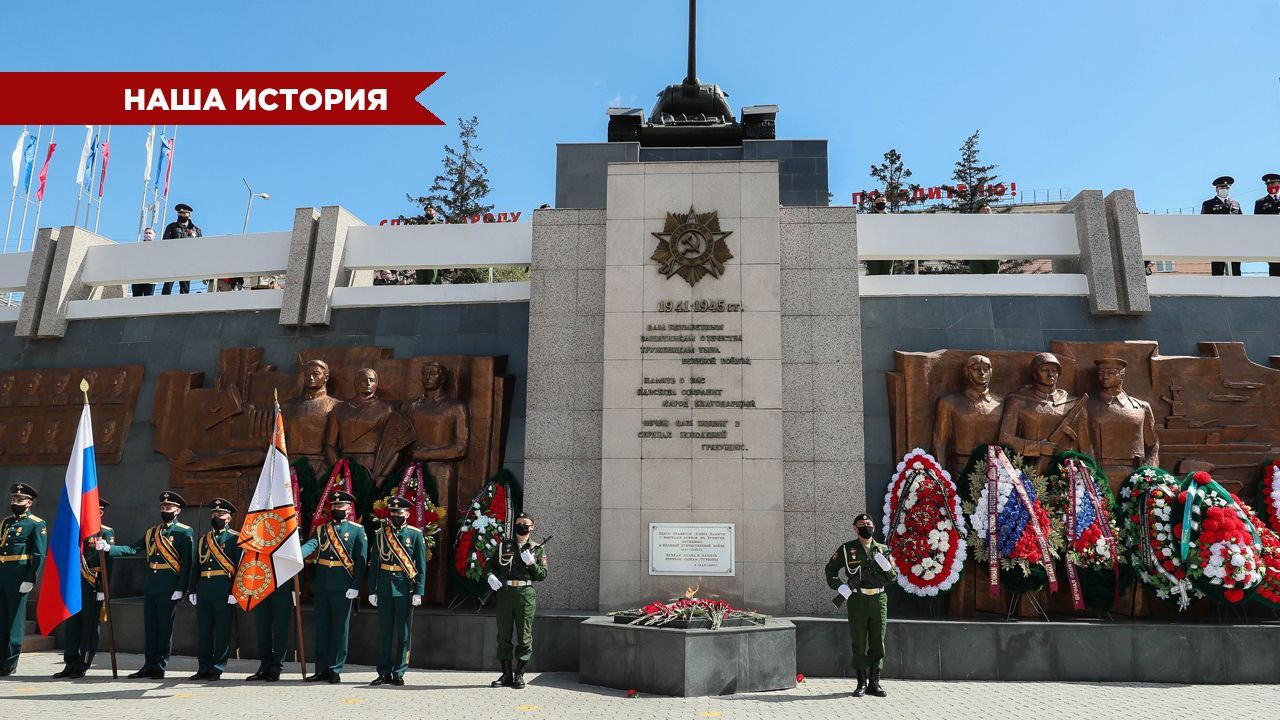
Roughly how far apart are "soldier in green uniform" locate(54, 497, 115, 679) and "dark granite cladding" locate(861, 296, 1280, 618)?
8145 millimetres

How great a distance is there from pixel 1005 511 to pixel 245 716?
23.5 ft

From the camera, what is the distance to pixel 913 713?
662cm

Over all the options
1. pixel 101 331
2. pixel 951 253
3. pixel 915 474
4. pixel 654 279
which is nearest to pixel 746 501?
pixel 915 474

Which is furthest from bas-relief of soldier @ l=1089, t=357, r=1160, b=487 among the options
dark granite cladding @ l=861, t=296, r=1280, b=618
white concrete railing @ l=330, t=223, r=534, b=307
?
white concrete railing @ l=330, t=223, r=534, b=307

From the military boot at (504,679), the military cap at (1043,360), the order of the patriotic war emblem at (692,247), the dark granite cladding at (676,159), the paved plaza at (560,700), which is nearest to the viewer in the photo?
the paved plaza at (560,700)

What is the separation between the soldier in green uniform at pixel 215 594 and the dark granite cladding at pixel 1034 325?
268 inches

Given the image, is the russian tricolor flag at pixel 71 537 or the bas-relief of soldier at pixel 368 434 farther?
the bas-relief of soldier at pixel 368 434

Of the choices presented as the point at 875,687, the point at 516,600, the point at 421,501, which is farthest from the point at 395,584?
the point at 875,687

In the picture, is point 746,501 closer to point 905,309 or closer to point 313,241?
point 905,309

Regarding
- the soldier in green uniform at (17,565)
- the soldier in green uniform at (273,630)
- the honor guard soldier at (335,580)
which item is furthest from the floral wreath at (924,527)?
the soldier in green uniform at (17,565)

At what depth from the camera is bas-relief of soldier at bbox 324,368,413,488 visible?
9789mm

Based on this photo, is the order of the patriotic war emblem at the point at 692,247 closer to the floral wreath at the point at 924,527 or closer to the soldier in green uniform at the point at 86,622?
the floral wreath at the point at 924,527

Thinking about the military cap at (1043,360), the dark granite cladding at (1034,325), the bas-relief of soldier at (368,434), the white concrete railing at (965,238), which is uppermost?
the white concrete railing at (965,238)

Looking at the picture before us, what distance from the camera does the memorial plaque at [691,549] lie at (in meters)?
8.94
